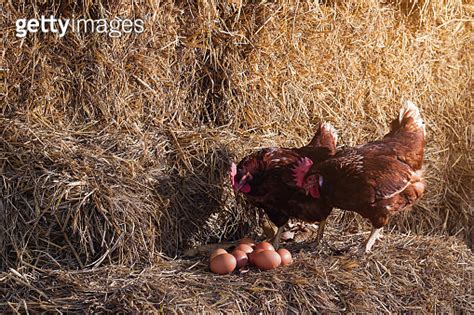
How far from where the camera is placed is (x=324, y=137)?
4.53 meters

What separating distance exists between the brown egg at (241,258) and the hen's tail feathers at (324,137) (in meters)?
0.92

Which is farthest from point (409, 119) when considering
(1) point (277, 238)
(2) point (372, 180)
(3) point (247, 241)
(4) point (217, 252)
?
(4) point (217, 252)

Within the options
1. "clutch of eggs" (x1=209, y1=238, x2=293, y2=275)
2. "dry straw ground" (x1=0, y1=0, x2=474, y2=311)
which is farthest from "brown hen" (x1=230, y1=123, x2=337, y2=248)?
"clutch of eggs" (x1=209, y1=238, x2=293, y2=275)

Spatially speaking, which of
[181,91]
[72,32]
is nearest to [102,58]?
[72,32]

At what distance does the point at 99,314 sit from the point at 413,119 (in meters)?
2.28

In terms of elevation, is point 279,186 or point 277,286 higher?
point 279,186

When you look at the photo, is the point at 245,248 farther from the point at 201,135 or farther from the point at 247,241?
the point at 201,135

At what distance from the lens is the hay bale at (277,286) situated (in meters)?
3.37

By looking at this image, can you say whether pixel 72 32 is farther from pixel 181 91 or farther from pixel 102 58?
pixel 181 91

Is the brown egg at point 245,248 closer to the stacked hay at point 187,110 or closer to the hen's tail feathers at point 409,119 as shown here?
the stacked hay at point 187,110

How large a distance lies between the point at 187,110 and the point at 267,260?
1082 mm

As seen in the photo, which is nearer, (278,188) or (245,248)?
(245,248)

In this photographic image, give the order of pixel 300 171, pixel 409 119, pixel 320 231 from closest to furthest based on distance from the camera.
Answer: pixel 300 171, pixel 320 231, pixel 409 119

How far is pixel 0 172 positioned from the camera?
3805 millimetres
